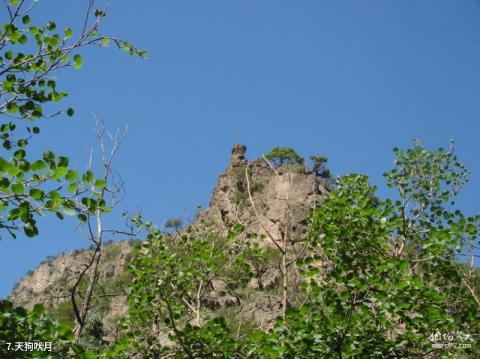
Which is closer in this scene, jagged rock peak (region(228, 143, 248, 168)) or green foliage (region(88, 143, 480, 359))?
green foliage (region(88, 143, 480, 359))

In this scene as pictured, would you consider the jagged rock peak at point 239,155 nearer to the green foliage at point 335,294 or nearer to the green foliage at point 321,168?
the green foliage at point 321,168

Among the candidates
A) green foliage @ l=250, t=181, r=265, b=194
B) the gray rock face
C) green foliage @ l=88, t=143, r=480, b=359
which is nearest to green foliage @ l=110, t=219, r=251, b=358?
green foliage @ l=88, t=143, r=480, b=359

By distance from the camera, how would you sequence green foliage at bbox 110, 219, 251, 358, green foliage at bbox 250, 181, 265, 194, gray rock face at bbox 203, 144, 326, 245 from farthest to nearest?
green foliage at bbox 250, 181, 265, 194, gray rock face at bbox 203, 144, 326, 245, green foliage at bbox 110, 219, 251, 358

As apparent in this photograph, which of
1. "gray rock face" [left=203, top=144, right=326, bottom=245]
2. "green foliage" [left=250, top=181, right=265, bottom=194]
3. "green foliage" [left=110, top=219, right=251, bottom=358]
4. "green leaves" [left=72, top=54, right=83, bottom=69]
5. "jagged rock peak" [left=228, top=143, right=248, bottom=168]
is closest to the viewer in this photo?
"green leaves" [left=72, top=54, right=83, bottom=69]

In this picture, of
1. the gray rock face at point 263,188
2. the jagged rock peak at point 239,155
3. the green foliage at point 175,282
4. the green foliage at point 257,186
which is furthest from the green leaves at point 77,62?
the jagged rock peak at point 239,155

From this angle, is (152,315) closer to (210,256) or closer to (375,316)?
(210,256)

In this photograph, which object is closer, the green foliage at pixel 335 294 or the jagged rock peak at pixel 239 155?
the green foliage at pixel 335 294

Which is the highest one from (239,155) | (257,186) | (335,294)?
(239,155)

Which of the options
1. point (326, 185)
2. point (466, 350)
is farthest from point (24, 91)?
point (326, 185)

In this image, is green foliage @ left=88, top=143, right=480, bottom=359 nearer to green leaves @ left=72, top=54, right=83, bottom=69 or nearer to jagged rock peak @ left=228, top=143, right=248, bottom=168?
green leaves @ left=72, top=54, right=83, bottom=69

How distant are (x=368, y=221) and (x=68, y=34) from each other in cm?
425

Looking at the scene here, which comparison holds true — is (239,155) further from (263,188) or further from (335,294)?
(335,294)

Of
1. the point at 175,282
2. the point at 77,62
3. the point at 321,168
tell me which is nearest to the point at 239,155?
the point at 321,168

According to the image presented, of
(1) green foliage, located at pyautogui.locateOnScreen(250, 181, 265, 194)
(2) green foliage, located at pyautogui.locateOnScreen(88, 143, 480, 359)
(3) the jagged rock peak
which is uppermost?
(3) the jagged rock peak
